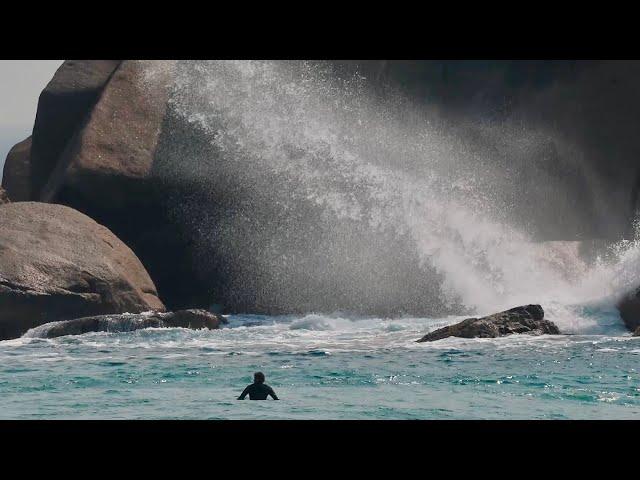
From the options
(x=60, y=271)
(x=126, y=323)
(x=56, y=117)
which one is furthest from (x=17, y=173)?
(x=126, y=323)

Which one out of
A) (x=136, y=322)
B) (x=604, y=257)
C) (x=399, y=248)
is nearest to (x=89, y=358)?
(x=136, y=322)

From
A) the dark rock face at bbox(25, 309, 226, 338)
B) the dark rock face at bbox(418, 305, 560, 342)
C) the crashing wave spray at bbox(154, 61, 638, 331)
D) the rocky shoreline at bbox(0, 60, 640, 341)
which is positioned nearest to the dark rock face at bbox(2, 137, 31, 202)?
the rocky shoreline at bbox(0, 60, 640, 341)

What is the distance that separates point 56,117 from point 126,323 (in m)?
12.8

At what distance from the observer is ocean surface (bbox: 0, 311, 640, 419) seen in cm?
1443

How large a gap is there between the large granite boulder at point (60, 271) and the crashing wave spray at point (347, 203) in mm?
4218

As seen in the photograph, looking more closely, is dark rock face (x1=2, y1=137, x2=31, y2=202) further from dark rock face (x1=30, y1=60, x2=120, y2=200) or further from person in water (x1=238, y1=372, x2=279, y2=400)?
person in water (x1=238, y1=372, x2=279, y2=400)

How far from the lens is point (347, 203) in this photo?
31.7m

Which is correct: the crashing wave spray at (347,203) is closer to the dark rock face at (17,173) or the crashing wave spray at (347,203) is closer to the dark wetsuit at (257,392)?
the dark rock face at (17,173)

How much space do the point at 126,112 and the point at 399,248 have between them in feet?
29.4

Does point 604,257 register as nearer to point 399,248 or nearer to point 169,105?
point 399,248

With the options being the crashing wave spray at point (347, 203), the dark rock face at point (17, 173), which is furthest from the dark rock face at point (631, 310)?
the dark rock face at point (17, 173)

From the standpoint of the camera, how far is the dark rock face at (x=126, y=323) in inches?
948

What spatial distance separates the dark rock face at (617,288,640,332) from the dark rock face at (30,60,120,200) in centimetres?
1796

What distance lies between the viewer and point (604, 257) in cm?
3133
